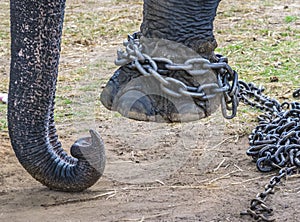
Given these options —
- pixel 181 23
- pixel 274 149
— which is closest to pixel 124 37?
pixel 274 149

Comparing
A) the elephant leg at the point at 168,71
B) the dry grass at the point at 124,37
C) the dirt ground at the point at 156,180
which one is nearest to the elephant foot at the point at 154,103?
the elephant leg at the point at 168,71

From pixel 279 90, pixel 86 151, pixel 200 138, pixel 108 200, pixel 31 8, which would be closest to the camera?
pixel 31 8

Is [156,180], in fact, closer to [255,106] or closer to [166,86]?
[166,86]

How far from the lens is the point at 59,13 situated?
8.21ft

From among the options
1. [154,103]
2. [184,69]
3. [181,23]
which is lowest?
[154,103]

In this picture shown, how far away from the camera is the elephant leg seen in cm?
247

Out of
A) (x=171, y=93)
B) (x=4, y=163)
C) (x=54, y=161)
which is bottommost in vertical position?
(x=4, y=163)

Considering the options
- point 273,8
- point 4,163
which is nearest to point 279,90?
point 4,163

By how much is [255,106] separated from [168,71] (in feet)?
5.34

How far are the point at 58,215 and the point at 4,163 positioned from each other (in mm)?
691

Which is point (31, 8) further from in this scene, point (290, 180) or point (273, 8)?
point (273, 8)

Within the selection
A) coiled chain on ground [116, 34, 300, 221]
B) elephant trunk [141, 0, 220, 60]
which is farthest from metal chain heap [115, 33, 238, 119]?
elephant trunk [141, 0, 220, 60]

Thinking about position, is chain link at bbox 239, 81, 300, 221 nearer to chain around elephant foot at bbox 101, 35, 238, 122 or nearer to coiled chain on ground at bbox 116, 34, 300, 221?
coiled chain on ground at bbox 116, 34, 300, 221

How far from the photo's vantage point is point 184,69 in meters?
2.47
